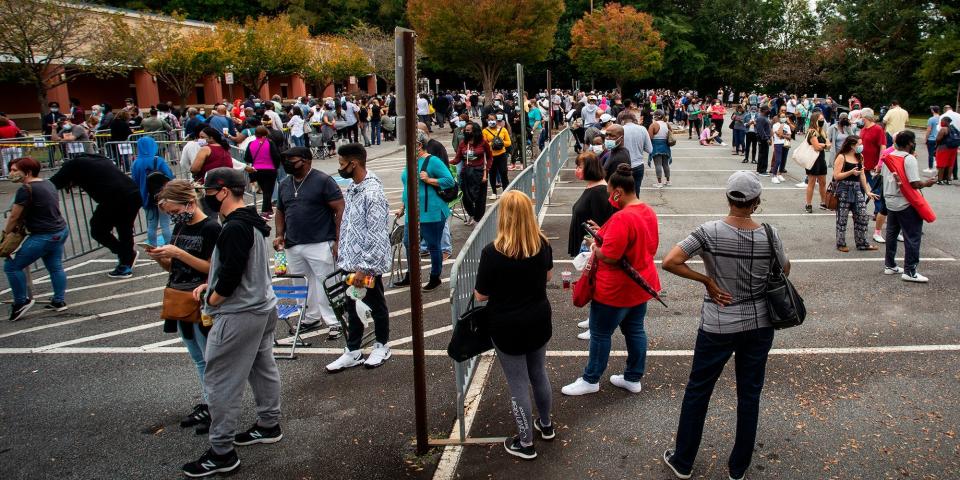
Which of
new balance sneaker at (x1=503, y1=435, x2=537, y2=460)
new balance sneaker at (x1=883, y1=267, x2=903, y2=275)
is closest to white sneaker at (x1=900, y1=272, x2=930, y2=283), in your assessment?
new balance sneaker at (x1=883, y1=267, x2=903, y2=275)

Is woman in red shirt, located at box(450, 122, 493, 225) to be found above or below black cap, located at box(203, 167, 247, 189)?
below

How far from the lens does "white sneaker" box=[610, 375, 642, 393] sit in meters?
5.52

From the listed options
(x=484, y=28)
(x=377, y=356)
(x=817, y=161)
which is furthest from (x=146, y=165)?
(x=484, y=28)

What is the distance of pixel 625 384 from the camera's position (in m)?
5.55

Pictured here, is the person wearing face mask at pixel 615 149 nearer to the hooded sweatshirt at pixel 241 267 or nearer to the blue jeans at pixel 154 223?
the hooded sweatshirt at pixel 241 267

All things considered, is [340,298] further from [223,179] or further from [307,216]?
[223,179]

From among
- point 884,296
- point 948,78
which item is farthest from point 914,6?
point 884,296

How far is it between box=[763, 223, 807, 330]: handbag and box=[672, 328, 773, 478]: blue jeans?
136 millimetres

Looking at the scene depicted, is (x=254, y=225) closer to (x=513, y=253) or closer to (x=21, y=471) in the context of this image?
(x=513, y=253)

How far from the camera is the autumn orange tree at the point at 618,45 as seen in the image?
3947 cm

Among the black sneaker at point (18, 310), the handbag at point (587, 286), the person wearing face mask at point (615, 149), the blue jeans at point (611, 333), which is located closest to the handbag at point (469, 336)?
the handbag at point (587, 286)

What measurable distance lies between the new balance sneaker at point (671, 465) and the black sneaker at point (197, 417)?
11.0 feet

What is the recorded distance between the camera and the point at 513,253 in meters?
4.21

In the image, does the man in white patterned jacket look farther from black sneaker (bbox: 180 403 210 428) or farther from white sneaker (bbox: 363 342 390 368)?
black sneaker (bbox: 180 403 210 428)
